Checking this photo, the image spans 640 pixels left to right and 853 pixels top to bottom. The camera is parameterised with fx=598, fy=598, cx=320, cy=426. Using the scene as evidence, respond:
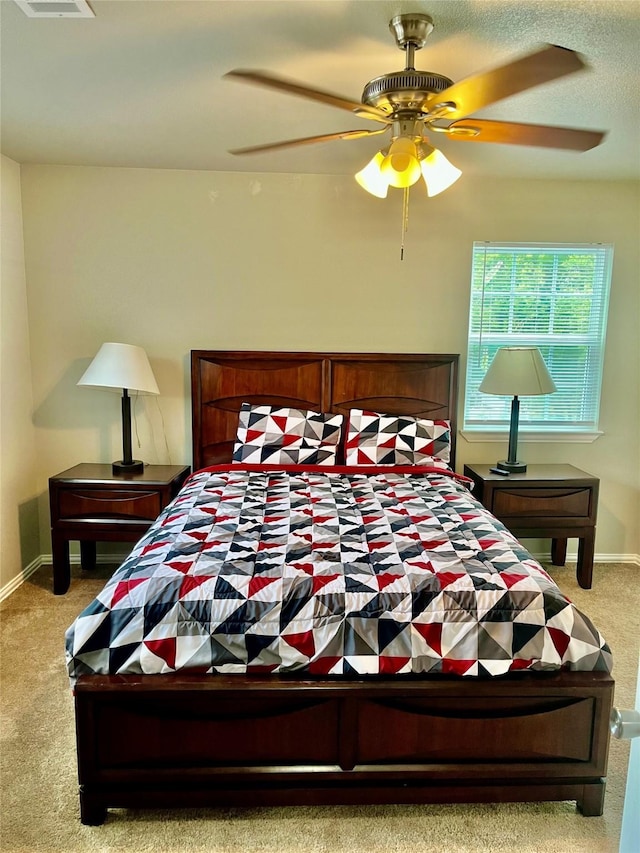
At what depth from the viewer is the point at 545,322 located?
12.9 ft

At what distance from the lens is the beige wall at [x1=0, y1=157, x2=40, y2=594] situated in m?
3.46

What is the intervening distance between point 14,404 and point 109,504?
883 mm

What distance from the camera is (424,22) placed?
1.84 metres

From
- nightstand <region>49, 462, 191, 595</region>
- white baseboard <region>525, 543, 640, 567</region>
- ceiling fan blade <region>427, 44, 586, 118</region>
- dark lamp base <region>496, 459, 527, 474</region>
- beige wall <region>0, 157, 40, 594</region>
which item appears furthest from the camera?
white baseboard <region>525, 543, 640, 567</region>

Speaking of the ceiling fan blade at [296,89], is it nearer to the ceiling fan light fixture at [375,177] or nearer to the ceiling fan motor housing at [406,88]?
the ceiling fan motor housing at [406,88]

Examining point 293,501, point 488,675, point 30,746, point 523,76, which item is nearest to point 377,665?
point 488,675

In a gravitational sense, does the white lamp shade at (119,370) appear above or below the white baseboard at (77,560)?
above

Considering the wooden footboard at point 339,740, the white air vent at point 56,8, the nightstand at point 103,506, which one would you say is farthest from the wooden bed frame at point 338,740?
the white air vent at point 56,8

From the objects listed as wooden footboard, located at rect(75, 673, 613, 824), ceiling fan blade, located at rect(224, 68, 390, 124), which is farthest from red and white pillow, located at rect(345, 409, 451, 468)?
A: ceiling fan blade, located at rect(224, 68, 390, 124)

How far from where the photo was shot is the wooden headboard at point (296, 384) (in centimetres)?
379

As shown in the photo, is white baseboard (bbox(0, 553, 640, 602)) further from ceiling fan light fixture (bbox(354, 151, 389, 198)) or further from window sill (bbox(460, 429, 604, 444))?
ceiling fan light fixture (bbox(354, 151, 389, 198))

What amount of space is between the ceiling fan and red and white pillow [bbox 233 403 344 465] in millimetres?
1662

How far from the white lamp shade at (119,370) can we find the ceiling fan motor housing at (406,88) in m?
2.11

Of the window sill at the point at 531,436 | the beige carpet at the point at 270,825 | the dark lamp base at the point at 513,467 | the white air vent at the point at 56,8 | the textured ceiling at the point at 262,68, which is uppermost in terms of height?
the textured ceiling at the point at 262,68
